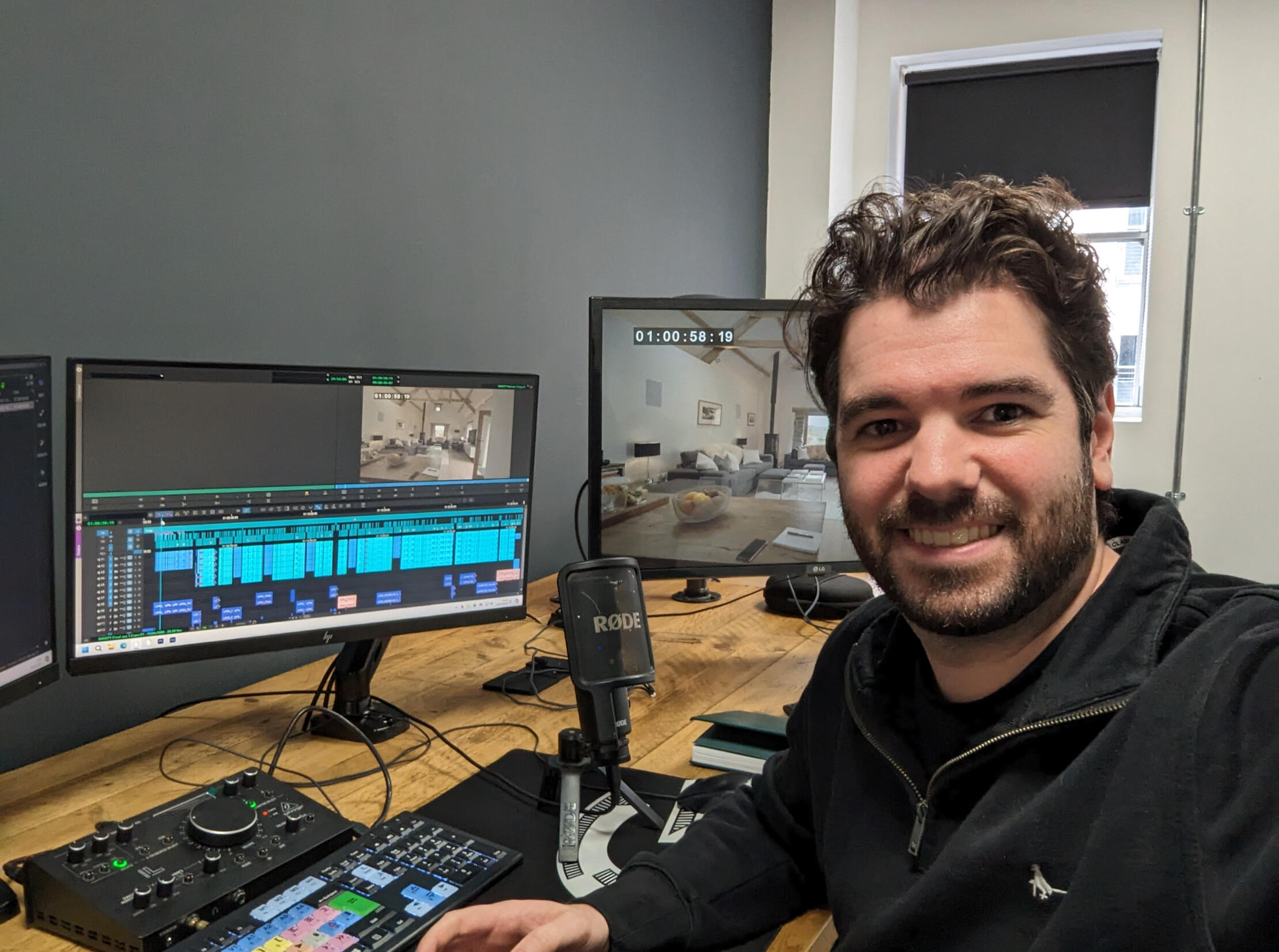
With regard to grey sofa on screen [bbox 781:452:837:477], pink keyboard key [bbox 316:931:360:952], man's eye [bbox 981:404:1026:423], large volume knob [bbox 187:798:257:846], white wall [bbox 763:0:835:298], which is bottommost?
pink keyboard key [bbox 316:931:360:952]

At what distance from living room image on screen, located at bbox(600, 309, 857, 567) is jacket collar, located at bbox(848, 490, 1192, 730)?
82 cm

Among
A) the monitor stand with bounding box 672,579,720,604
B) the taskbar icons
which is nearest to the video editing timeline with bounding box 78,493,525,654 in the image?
the taskbar icons

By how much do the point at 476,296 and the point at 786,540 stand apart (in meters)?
0.82

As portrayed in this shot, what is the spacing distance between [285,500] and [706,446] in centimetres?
73

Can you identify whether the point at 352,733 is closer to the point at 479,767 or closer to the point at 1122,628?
the point at 479,767

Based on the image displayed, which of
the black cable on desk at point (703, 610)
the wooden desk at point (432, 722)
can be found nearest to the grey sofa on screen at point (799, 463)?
the wooden desk at point (432, 722)

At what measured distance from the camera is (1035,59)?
356 centimetres

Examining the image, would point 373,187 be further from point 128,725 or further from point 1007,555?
point 1007,555

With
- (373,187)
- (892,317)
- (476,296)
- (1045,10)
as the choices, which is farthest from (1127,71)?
(892,317)

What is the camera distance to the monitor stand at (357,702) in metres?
1.31

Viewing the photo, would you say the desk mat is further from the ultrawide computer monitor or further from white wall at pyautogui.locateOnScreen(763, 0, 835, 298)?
white wall at pyautogui.locateOnScreen(763, 0, 835, 298)

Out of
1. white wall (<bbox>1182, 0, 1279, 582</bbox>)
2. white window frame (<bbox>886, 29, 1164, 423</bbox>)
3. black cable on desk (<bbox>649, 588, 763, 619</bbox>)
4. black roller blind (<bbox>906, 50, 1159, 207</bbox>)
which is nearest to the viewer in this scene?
black cable on desk (<bbox>649, 588, 763, 619</bbox>)

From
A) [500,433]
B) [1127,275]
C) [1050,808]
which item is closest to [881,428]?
[1050,808]

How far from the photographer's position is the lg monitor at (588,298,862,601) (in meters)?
1.62
